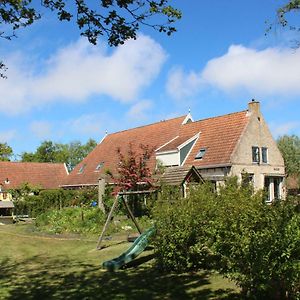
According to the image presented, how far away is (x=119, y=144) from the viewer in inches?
1695

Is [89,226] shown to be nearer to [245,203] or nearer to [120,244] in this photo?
[120,244]

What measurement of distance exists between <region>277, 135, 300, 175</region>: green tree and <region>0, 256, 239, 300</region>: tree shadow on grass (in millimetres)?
42516

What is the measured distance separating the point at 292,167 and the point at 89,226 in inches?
1460

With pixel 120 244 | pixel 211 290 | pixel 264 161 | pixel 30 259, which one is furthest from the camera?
pixel 264 161

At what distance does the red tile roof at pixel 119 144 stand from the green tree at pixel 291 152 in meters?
19.1

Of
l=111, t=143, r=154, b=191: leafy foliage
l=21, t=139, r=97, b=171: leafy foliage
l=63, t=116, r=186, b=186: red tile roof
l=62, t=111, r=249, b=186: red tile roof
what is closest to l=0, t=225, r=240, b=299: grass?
l=111, t=143, r=154, b=191: leafy foliage

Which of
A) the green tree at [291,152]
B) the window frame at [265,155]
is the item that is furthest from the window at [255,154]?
the green tree at [291,152]

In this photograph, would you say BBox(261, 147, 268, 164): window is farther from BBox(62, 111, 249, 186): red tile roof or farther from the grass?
the grass

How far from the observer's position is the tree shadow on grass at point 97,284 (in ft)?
30.3

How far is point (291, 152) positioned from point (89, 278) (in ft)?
148

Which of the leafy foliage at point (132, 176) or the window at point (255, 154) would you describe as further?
the window at point (255, 154)

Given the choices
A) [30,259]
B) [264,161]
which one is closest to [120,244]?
[30,259]

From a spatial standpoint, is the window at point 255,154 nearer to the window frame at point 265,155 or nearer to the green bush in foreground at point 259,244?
the window frame at point 265,155

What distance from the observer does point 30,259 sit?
14734 millimetres
